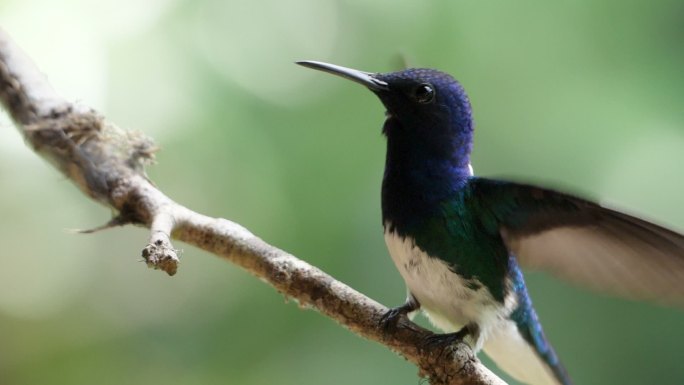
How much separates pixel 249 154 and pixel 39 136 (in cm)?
92

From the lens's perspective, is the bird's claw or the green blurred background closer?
the bird's claw

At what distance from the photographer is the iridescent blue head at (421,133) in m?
1.36

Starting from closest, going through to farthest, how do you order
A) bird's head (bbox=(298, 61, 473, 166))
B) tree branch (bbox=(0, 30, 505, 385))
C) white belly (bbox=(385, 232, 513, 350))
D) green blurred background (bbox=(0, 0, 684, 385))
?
tree branch (bbox=(0, 30, 505, 385))
white belly (bbox=(385, 232, 513, 350))
bird's head (bbox=(298, 61, 473, 166))
green blurred background (bbox=(0, 0, 684, 385))

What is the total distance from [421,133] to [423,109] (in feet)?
0.15

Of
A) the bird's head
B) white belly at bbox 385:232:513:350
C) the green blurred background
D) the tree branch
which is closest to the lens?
the tree branch

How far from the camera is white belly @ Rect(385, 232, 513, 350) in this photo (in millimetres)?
1302

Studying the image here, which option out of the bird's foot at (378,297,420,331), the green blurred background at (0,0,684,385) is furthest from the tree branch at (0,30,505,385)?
the green blurred background at (0,0,684,385)

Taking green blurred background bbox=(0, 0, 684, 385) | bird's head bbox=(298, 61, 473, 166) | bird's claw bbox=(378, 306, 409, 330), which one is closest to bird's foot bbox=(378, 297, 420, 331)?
bird's claw bbox=(378, 306, 409, 330)

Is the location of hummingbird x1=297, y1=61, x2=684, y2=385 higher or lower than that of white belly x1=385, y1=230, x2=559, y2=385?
higher

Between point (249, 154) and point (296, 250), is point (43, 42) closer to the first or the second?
point (249, 154)

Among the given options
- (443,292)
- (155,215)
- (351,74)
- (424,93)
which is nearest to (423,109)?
(424,93)

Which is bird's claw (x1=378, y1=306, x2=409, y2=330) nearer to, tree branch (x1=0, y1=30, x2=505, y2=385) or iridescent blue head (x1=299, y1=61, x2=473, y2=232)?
tree branch (x1=0, y1=30, x2=505, y2=385)

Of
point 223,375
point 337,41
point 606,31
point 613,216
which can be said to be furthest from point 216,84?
point 613,216

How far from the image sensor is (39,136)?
1.42 metres
